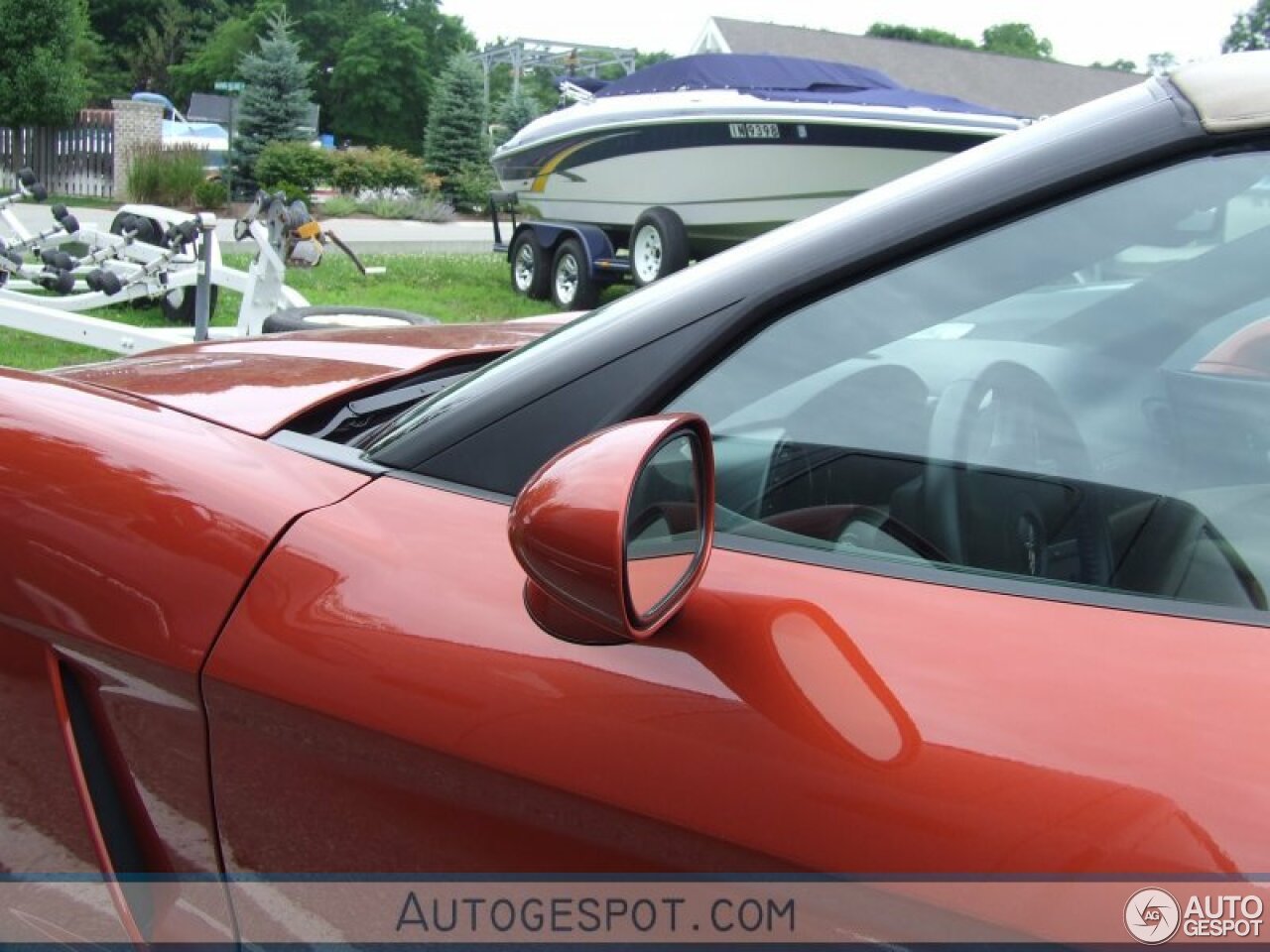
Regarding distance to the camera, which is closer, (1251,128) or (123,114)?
(1251,128)

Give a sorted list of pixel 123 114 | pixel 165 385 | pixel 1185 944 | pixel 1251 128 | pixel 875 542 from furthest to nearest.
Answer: pixel 123 114 < pixel 165 385 < pixel 875 542 < pixel 1251 128 < pixel 1185 944

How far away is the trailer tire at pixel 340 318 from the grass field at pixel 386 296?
2.77 metres

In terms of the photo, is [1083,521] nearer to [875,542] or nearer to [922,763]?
[875,542]

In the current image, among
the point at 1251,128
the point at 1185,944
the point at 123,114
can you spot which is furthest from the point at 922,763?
the point at 123,114

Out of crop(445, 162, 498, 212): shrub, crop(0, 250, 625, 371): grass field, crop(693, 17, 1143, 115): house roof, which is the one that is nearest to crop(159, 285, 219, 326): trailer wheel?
crop(0, 250, 625, 371): grass field

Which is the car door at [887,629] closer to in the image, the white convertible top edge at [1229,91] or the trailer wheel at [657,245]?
the white convertible top edge at [1229,91]

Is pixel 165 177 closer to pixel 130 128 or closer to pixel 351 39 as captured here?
pixel 130 128

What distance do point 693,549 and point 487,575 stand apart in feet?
0.76

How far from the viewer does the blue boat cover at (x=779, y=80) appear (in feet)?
35.9

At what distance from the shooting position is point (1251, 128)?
1149 mm

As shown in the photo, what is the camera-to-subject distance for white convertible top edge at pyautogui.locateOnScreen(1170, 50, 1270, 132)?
115cm

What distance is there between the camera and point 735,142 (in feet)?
35.7

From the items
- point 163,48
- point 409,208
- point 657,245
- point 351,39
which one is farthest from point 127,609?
point 163,48

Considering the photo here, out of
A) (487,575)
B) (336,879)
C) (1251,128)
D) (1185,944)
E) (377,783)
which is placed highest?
(1251,128)
